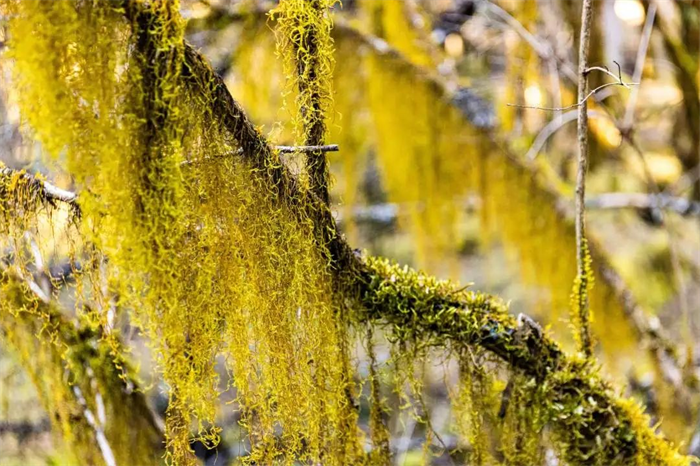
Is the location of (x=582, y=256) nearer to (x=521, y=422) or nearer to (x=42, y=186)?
(x=521, y=422)

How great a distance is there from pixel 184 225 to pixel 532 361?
79 centimetres

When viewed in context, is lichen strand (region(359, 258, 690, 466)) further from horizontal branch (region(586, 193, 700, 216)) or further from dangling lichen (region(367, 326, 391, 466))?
horizontal branch (region(586, 193, 700, 216))

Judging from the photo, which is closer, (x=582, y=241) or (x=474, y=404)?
(x=474, y=404)

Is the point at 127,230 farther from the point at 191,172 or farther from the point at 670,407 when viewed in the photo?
the point at 670,407

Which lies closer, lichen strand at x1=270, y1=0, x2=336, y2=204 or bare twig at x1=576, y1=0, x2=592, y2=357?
lichen strand at x1=270, y1=0, x2=336, y2=204

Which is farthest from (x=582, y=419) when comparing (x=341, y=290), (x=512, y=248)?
(x=512, y=248)

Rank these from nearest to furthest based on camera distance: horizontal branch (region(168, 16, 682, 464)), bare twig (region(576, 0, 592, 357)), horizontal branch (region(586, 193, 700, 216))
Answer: horizontal branch (region(168, 16, 682, 464)) → bare twig (region(576, 0, 592, 357)) → horizontal branch (region(586, 193, 700, 216))

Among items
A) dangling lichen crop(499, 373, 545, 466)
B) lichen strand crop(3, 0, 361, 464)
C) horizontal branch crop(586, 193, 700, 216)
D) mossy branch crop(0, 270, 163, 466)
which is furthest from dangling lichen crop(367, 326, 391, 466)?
horizontal branch crop(586, 193, 700, 216)

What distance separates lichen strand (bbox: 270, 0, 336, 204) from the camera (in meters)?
1.07

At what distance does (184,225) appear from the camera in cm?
95

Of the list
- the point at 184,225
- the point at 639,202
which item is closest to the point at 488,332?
the point at 184,225

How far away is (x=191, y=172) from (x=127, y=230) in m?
0.14

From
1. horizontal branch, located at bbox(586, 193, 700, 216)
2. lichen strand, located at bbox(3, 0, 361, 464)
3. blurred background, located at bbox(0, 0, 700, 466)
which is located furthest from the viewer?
horizontal branch, located at bbox(586, 193, 700, 216)

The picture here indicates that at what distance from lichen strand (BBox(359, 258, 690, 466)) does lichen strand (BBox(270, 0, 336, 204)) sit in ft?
1.03
